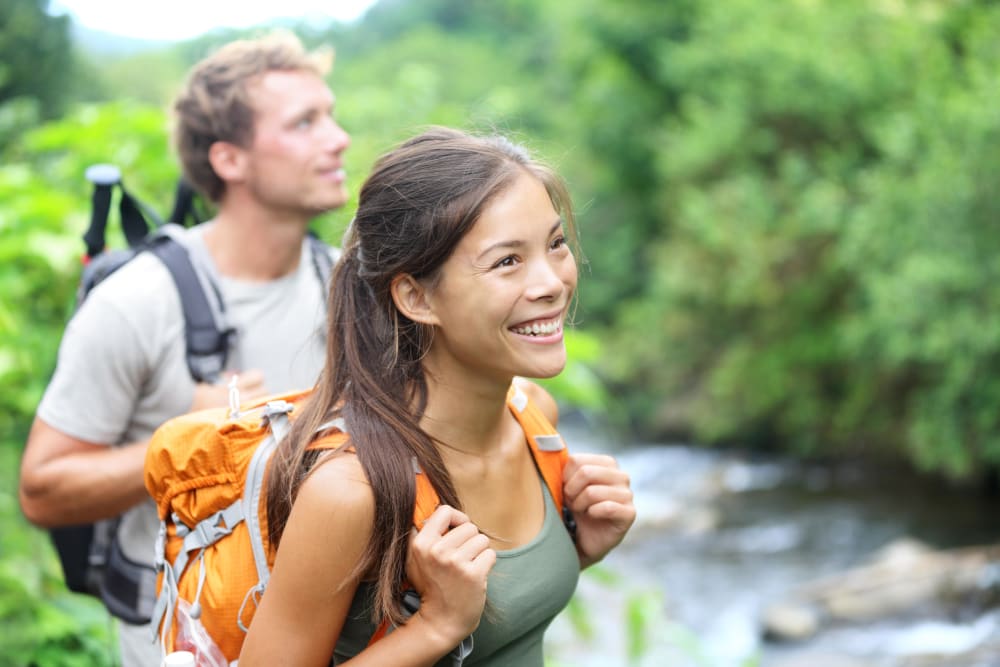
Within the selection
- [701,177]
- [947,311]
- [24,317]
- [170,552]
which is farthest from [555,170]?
[701,177]

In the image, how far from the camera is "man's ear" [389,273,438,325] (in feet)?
5.95

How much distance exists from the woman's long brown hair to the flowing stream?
18.1 feet

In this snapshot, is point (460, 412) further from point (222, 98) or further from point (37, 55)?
point (37, 55)

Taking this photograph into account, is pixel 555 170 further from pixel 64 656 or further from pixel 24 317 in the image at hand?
pixel 24 317

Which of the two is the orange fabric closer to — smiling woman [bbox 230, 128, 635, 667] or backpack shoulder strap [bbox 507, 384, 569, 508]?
smiling woman [bbox 230, 128, 635, 667]

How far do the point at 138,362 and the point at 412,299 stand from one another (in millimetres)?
986

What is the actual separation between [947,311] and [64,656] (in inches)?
431

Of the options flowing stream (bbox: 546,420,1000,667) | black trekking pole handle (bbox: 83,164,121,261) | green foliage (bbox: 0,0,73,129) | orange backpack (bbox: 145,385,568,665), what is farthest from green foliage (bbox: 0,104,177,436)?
green foliage (bbox: 0,0,73,129)

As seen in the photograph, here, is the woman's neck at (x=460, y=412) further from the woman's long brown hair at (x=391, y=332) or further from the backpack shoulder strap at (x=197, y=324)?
the backpack shoulder strap at (x=197, y=324)

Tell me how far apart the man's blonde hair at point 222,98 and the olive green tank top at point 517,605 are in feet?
5.22

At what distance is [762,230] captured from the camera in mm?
16219

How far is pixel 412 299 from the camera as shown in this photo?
1.83 m

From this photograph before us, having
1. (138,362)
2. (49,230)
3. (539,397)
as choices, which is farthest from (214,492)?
(49,230)

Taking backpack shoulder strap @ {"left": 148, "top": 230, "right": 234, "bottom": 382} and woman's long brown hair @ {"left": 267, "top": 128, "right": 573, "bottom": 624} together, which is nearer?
woman's long brown hair @ {"left": 267, "top": 128, "right": 573, "bottom": 624}
